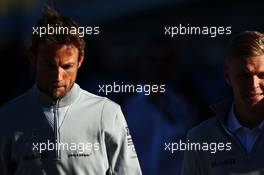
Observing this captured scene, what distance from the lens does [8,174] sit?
9.03ft

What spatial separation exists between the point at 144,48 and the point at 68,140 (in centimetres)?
58

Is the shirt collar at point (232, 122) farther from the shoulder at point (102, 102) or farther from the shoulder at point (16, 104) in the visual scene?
the shoulder at point (16, 104)

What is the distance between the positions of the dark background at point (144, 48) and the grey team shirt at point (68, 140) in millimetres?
85

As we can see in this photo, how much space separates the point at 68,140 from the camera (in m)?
2.79

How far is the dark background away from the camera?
9.43 feet

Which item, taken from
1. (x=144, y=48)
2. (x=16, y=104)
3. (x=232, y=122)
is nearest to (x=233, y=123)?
(x=232, y=122)

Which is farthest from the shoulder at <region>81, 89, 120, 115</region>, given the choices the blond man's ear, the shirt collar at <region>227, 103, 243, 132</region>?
the shirt collar at <region>227, 103, 243, 132</region>

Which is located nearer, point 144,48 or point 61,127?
point 61,127

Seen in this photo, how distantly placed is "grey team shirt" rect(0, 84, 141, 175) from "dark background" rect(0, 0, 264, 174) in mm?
85

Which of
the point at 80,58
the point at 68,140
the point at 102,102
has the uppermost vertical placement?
the point at 80,58

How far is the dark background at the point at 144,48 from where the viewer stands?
288 centimetres

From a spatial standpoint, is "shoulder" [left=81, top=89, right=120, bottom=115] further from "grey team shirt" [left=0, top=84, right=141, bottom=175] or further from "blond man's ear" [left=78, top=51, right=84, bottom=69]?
"blond man's ear" [left=78, top=51, right=84, bottom=69]

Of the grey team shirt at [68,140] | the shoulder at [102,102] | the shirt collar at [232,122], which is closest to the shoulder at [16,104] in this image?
the grey team shirt at [68,140]

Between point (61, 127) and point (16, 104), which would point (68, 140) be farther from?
point (16, 104)
